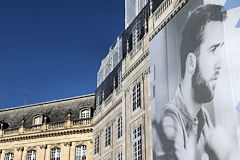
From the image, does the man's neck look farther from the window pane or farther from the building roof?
the window pane

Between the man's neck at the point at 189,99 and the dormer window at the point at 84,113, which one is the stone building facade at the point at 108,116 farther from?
the man's neck at the point at 189,99

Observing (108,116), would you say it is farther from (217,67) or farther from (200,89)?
(217,67)

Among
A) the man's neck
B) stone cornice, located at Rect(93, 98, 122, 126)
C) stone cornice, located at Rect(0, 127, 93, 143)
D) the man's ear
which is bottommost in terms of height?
the man's neck

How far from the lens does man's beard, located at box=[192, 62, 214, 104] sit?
1992 cm

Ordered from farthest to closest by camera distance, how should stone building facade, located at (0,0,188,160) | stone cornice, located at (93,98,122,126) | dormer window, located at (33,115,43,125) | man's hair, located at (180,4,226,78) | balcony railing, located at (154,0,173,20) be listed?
dormer window, located at (33,115,43,125)
stone cornice, located at (93,98,122,126)
stone building facade, located at (0,0,188,160)
balcony railing, located at (154,0,173,20)
man's hair, located at (180,4,226,78)

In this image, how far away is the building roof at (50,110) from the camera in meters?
46.1

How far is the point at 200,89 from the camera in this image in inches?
814

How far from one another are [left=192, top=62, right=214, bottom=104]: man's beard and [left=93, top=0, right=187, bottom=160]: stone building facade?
4563 millimetres

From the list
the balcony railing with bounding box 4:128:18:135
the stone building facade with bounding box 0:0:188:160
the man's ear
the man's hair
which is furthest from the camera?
the balcony railing with bounding box 4:128:18:135

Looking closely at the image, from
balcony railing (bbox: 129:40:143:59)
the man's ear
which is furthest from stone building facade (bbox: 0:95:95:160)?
the man's ear

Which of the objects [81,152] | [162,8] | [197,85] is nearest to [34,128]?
[81,152]

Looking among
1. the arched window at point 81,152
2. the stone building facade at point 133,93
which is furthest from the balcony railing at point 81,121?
the stone building facade at point 133,93

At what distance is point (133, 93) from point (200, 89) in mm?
9519

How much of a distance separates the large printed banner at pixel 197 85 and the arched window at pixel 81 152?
1896 centimetres
